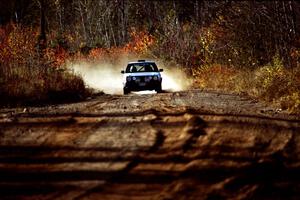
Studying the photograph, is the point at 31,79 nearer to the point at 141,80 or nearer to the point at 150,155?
the point at 141,80

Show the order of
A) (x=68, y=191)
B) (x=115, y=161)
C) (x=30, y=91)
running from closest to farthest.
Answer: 1. (x=68, y=191)
2. (x=115, y=161)
3. (x=30, y=91)

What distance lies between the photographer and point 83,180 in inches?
287

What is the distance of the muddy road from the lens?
22.9 feet

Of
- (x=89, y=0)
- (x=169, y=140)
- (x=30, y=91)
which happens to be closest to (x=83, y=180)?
(x=169, y=140)

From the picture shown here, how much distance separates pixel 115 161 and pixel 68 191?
5.21ft

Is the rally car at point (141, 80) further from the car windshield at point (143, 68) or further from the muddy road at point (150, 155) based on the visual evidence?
the muddy road at point (150, 155)

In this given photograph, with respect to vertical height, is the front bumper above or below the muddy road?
above

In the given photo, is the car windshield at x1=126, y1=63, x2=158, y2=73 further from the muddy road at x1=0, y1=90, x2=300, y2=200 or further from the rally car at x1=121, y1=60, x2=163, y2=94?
the muddy road at x1=0, y1=90, x2=300, y2=200

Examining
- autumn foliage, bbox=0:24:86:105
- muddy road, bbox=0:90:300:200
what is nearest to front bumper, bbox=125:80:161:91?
autumn foliage, bbox=0:24:86:105

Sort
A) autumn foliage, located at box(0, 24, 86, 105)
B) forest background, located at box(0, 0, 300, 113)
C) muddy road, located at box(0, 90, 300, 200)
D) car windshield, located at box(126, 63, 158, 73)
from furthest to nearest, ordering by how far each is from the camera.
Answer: car windshield, located at box(126, 63, 158, 73) < forest background, located at box(0, 0, 300, 113) < autumn foliage, located at box(0, 24, 86, 105) < muddy road, located at box(0, 90, 300, 200)

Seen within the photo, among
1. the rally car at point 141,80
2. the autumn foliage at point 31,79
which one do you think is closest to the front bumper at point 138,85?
the rally car at point 141,80

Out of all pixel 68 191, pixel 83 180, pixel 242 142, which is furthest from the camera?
pixel 242 142

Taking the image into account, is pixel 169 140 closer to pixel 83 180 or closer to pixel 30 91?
pixel 83 180

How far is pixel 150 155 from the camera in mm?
8773
